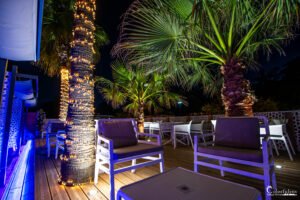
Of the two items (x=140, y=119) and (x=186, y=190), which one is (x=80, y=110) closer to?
(x=186, y=190)

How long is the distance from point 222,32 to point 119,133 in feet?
9.45

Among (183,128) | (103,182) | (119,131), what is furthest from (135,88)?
(103,182)

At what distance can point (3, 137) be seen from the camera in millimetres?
2059

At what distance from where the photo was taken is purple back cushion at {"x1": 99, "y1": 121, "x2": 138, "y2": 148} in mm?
2482

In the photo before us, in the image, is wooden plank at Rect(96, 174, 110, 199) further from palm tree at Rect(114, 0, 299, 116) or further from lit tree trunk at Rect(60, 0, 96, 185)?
palm tree at Rect(114, 0, 299, 116)

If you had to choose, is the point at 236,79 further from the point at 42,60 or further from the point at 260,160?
the point at 42,60

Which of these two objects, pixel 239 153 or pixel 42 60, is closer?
pixel 239 153

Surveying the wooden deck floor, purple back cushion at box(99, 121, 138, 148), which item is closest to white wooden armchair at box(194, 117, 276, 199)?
the wooden deck floor

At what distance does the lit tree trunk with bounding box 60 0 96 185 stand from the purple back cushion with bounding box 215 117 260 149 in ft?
6.53

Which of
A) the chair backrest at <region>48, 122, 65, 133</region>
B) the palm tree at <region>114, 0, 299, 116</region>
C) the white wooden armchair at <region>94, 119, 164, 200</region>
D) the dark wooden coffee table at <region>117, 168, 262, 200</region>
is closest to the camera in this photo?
the dark wooden coffee table at <region>117, 168, 262, 200</region>

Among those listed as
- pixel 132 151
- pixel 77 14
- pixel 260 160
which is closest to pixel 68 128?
pixel 132 151

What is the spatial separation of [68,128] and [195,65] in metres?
3.15

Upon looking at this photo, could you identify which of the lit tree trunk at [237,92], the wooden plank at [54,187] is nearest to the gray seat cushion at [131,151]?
the wooden plank at [54,187]

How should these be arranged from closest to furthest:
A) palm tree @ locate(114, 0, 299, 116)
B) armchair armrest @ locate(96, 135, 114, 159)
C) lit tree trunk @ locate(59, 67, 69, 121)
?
armchair armrest @ locate(96, 135, 114, 159), palm tree @ locate(114, 0, 299, 116), lit tree trunk @ locate(59, 67, 69, 121)
